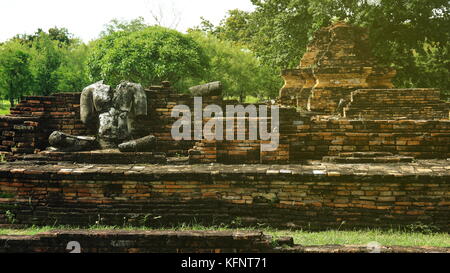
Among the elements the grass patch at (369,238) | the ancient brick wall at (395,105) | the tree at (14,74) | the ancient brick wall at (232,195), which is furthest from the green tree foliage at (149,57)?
the grass patch at (369,238)

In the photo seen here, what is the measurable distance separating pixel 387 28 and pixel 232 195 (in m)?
13.0

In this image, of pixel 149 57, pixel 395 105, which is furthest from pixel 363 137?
pixel 149 57

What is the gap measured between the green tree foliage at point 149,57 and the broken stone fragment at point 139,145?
1217 centimetres

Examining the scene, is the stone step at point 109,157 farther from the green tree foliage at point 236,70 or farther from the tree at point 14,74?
the green tree foliage at point 236,70

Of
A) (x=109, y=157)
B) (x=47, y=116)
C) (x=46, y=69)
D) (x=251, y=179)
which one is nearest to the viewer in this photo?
(x=251, y=179)

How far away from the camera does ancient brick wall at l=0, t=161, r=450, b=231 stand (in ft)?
15.4

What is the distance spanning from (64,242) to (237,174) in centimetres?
206

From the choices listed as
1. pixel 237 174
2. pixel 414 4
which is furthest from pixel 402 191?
pixel 414 4

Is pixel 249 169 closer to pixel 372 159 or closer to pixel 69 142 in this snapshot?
pixel 372 159

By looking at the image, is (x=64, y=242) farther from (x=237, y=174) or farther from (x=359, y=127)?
(x=359, y=127)

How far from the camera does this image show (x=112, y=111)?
6199 mm

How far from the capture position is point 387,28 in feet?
50.4

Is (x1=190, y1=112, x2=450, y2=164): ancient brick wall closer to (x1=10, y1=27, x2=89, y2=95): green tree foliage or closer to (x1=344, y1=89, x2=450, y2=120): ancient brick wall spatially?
(x1=344, y1=89, x2=450, y2=120): ancient brick wall

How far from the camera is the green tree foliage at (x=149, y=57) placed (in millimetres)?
17922
